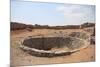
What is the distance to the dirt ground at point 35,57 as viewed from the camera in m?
2.25

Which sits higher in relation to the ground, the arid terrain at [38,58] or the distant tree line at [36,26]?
the distant tree line at [36,26]

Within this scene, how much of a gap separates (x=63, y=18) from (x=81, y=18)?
0.29 m

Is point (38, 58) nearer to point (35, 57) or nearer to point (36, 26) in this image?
point (35, 57)

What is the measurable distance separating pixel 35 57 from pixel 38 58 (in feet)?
0.14

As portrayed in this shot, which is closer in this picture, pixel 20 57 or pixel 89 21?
pixel 20 57

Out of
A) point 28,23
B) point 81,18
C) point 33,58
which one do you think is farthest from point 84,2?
point 33,58

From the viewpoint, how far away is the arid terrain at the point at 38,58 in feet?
7.38

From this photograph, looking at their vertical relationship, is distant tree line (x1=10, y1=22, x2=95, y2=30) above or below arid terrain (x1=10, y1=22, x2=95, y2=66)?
above

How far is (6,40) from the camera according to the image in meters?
2.19

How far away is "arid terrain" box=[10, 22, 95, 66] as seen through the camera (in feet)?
7.38

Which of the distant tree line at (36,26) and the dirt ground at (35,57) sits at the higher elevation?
the distant tree line at (36,26)

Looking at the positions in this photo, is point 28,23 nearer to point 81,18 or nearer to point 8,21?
point 8,21

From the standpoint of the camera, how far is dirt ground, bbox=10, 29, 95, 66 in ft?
7.38

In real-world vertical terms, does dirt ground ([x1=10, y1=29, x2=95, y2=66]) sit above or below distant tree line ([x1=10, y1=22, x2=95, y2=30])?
below
